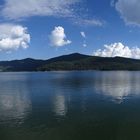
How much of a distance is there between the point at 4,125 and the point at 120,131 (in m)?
19.8

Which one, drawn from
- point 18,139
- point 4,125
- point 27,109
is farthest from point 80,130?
point 27,109

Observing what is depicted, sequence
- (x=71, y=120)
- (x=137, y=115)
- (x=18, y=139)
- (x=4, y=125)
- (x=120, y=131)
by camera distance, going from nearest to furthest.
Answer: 1. (x=18, y=139)
2. (x=120, y=131)
3. (x=4, y=125)
4. (x=71, y=120)
5. (x=137, y=115)

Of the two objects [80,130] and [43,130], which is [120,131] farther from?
[43,130]

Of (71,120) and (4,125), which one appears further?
(71,120)

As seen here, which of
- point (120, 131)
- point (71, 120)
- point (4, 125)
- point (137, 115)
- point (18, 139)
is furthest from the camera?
point (137, 115)

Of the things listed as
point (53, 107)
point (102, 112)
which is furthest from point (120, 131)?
point (53, 107)

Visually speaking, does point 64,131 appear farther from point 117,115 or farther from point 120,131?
point 117,115

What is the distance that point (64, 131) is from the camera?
4322cm

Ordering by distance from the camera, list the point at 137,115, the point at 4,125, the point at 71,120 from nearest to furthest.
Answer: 1. the point at 4,125
2. the point at 71,120
3. the point at 137,115

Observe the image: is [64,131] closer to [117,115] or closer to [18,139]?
[18,139]

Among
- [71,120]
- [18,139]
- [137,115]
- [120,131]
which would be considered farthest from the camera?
[137,115]

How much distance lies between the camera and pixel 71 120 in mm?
50219

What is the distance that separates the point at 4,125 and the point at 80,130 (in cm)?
1355

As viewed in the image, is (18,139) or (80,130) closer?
(18,139)
